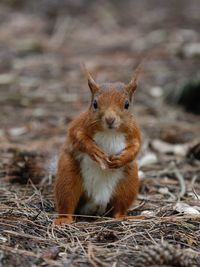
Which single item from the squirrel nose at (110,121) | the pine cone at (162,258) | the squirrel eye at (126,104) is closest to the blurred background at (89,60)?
the squirrel eye at (126,104)

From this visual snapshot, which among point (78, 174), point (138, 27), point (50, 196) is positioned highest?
point (138, 27)

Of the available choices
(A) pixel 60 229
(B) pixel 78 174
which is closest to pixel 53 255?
(A) pixel 60 229

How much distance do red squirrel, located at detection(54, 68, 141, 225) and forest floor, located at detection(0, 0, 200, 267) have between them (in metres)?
0.12

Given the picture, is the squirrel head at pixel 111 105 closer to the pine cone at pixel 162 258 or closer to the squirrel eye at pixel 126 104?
the squirrel eye at pixel 126 104

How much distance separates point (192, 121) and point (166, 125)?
0.38 meters

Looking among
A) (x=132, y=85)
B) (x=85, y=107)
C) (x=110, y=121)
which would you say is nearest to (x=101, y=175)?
(x=110, y=121)

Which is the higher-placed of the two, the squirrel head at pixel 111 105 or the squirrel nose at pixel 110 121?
the squirrel head at pixel 111 105

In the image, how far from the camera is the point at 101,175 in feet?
11.6

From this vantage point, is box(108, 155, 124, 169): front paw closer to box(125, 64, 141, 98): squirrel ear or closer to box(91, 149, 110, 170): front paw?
box(91, 149, 110, 170): front paw

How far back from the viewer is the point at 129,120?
11.3ft

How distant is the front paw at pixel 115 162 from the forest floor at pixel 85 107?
33cm

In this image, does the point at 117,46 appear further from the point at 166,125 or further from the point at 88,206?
the point at 88,206

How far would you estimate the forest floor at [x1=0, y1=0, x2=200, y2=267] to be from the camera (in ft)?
10.1

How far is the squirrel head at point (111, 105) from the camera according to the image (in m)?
3.31
